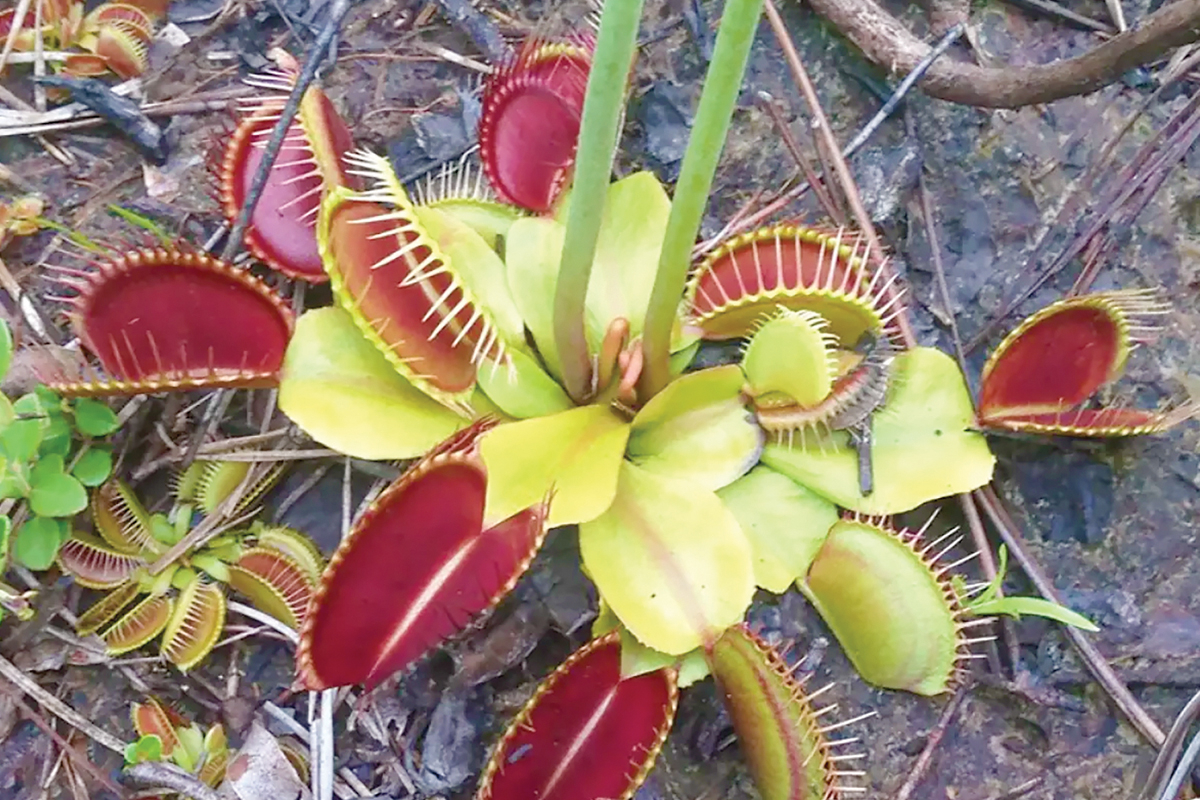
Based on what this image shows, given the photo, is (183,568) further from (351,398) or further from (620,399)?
(620,399)

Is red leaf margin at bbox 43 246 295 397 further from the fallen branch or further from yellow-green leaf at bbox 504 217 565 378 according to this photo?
the fallen branch

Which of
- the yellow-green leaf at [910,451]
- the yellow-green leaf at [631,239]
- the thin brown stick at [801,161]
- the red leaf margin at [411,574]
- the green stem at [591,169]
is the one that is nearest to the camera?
the green stem at [591,169]

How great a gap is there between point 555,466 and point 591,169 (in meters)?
0.36

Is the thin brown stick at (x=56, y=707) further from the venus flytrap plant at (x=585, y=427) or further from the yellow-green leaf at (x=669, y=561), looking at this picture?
the yellow-green leaf at (x=669, y=561)

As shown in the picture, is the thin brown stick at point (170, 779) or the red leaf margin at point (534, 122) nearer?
the thin brown stick at point (170, 779)

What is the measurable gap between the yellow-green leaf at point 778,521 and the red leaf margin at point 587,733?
193 millimetres

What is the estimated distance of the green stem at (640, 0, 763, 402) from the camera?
37.1 inches

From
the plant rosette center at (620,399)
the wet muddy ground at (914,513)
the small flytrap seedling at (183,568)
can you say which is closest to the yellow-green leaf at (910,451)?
the plant rosette center at (620,399)

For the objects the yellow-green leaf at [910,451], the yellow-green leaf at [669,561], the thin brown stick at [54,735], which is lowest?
the thin brown stick at [54,735]

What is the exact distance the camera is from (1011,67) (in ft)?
5.08

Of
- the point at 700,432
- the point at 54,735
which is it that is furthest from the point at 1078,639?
the point at 54,735

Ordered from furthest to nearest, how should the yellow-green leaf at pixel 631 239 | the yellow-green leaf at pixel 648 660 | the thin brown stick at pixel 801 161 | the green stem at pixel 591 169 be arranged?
the thin brown stick at pixel 801 161 → the yellow-green leaf at pixel 631 239 → the yellow-green leaf at pixel 648 660 → the green stem at pixel 591 169

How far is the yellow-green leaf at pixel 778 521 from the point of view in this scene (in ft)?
4.17

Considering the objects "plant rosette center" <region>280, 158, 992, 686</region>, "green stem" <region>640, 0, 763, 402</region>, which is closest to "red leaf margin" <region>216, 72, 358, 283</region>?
"plant rosette center" <region>280, 158, 992, 686</region>
